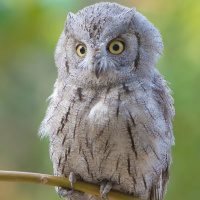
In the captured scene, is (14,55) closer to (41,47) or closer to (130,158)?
(41,47)

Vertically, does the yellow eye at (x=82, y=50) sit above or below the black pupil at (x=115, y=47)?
above

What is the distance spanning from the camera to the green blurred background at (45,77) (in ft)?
10.5

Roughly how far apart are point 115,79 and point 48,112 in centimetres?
50

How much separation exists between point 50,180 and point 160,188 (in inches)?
34.9

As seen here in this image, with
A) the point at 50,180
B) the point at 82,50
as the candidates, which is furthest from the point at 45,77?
the point at 50,180

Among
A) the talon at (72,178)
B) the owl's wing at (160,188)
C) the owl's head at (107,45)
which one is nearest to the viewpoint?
the owl's head at (107,45)

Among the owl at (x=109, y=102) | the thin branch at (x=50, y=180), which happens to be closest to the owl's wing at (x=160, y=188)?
the owl at (x=109, y=102)

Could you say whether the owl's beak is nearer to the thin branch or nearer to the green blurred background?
the thin branch

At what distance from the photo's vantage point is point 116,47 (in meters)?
2.00

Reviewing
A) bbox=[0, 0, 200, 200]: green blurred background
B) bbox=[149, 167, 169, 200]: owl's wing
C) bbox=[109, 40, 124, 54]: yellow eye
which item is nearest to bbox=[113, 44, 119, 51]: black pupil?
bbox=[109, 40, 124, 54]: yellow eye

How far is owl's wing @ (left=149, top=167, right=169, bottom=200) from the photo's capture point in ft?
7.55

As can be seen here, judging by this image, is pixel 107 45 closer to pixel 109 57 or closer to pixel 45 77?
pixel 109 57

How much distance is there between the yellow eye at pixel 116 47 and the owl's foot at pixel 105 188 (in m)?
0.72

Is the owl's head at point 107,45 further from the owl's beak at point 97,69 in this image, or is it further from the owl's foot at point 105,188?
the owl's foot at point 105,188
